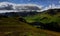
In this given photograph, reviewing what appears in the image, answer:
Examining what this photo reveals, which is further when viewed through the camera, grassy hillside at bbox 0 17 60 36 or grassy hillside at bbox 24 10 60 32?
grassy hillside at bbox 24 10 60 32

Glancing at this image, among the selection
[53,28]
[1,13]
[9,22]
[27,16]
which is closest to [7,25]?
[9,22]

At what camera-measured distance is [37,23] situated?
2.32 metres

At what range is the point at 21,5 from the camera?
2.38 metres

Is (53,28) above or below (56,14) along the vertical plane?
below

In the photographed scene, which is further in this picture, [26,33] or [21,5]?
[21,5]

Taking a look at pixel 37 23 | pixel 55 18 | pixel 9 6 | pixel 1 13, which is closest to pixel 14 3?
pixel 9 6

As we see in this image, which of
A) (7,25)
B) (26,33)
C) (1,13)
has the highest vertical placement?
(1,13)

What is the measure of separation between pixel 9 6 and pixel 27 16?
14.1 inches

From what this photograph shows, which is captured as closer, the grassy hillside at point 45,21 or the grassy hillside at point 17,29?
the grassy hillside at point 17,29

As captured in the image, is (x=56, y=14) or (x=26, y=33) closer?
(x=26, y=33)

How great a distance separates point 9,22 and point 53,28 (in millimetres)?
756

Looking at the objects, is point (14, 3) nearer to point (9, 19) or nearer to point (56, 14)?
point (9, 19)

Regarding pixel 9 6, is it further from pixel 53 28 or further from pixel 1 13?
pixel 53 28

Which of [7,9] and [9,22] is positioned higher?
[7,9]
